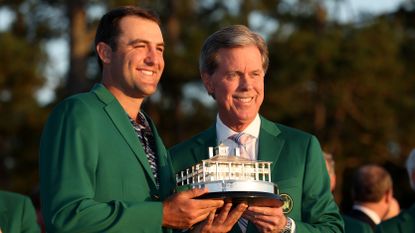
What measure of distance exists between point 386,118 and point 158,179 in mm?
19473

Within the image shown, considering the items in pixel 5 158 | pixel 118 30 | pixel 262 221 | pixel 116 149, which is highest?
pixel 118 30

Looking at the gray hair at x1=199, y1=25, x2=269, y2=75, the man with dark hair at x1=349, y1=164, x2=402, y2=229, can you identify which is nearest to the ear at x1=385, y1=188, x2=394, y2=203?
the man with dark hair at x1=349, y1=164, x2=402, y2=229

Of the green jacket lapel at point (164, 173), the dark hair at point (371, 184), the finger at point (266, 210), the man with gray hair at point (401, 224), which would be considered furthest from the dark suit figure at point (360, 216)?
the finger at point (266, 210)

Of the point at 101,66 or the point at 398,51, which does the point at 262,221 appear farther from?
the point at 398,51

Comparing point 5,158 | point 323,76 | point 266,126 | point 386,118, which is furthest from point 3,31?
point 266,126

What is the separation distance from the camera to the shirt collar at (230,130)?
5891 millimetres

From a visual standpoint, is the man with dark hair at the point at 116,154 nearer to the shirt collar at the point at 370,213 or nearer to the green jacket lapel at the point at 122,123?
the green jacket lapel at the point at 122,123

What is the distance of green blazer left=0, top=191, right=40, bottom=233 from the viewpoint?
6691 mm

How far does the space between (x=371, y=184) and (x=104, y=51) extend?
161 inches

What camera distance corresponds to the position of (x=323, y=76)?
947 inches

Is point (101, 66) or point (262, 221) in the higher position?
point (101, 66)

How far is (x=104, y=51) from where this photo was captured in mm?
5215

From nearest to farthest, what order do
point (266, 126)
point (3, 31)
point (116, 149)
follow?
point (116, 149) → point (266, 126) → point (3, 31)

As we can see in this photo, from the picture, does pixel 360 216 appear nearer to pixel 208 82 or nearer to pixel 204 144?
pixel 204 144
